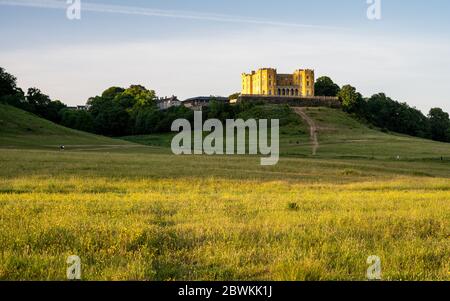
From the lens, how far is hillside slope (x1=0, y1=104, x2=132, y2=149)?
7994cm

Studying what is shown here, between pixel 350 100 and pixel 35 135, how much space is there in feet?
354

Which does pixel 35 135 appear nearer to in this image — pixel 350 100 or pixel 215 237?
pixel 215 237

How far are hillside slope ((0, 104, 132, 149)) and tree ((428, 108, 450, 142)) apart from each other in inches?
4600

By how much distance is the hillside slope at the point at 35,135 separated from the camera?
7994 centimetres

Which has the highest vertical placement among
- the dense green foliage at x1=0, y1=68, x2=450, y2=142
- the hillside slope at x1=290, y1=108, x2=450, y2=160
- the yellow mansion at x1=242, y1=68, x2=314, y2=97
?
the yellow mansion at x1=242, y1=68, x2=314, y2=97

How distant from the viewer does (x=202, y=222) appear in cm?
1475

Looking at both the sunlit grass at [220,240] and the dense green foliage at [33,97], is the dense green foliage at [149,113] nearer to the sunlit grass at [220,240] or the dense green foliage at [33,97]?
the dense green foliage at [33,97]

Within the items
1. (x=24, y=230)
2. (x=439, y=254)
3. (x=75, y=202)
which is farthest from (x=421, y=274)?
(x=75, y=202)

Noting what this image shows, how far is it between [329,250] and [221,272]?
9.33 feet

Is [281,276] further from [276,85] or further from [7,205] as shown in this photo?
[276,85]

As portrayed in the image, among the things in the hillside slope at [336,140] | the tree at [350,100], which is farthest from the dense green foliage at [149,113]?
the hillside slope at [336,140]

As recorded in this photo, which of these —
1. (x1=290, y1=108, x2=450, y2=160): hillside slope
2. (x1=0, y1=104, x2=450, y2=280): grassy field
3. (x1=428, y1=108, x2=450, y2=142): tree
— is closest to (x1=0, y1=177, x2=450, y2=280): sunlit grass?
(x1=0, y1=104, x2=450, y2=280): grassy field

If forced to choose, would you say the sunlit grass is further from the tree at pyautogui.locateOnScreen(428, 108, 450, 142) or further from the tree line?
the tree at pyautogui.locateOnScreen(428, 108, 450, 142)

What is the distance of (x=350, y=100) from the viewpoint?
16812cm
